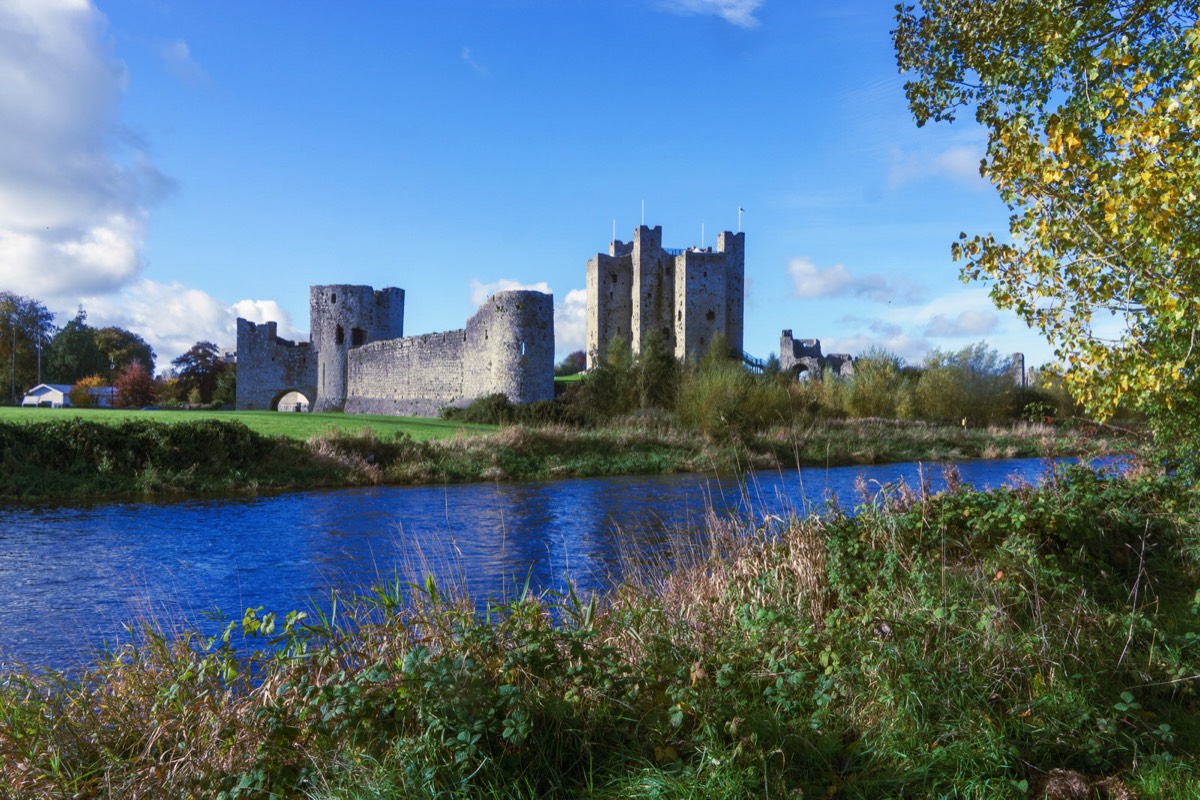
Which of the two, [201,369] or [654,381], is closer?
[654,381]

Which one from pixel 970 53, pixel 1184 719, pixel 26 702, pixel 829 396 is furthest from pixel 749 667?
pixel 829 396

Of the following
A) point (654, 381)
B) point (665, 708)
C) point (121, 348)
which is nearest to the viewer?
point (665, 708)

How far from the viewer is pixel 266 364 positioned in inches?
1528

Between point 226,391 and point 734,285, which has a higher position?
point 734,285

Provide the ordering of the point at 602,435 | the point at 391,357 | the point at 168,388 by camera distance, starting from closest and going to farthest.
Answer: the point at 602,435 → the point at 391,357 → the point at 168,388

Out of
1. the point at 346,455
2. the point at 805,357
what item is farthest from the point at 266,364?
the point at 805,357

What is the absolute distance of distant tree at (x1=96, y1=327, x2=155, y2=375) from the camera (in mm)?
56094

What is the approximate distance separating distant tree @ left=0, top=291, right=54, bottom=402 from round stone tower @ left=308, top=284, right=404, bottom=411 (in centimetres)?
2304

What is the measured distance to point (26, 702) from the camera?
341 centimetres

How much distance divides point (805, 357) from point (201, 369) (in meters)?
37.4

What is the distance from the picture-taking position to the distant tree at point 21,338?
49.0 metres

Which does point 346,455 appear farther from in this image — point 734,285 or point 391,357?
point 734,285

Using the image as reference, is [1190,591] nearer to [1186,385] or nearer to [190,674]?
[1186,385]

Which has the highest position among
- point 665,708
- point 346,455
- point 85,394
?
point 85,394
